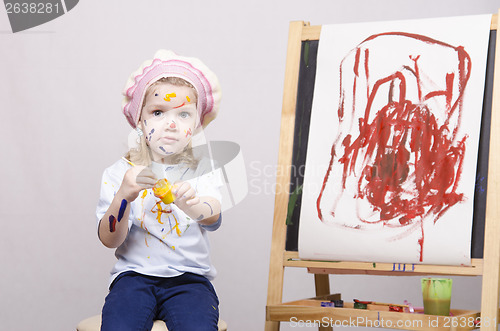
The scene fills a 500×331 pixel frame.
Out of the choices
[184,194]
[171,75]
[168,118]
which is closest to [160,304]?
[184,194]

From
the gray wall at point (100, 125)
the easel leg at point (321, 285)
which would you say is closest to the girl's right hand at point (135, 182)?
the easel leg at point (321, 285)

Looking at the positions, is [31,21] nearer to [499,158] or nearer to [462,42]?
[462,42]

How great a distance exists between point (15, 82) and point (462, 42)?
1776mm

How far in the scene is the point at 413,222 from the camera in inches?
72.7

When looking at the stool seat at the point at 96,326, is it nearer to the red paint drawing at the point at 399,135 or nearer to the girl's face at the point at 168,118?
the girl's face at the point at 168,118

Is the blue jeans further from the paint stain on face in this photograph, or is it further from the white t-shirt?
the paint stain on face

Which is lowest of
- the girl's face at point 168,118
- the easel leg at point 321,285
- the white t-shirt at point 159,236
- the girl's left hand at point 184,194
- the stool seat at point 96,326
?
the stool seat at point 96,326

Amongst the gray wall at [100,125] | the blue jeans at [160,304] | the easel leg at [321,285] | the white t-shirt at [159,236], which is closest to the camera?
the blue jeans at [160,304]

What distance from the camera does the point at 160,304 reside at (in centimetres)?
164

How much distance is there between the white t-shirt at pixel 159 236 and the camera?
169 cm

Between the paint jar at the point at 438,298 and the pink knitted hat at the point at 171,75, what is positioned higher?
the pink knitted hat at the point at 171,75

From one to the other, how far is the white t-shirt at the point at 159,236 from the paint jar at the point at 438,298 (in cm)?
58

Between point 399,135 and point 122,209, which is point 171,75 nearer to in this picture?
point 122,209

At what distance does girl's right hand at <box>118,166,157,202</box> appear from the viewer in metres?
1.58
